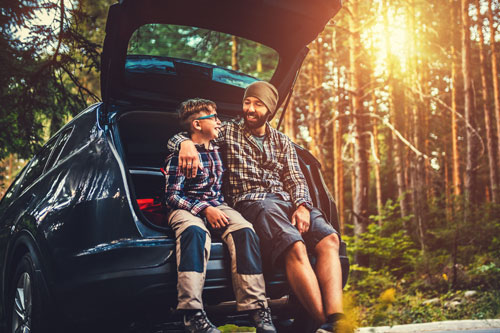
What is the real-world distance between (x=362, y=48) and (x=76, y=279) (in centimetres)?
1043

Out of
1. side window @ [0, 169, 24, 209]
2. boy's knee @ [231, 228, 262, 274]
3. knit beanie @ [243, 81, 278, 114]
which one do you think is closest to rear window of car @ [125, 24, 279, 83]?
side window @ [0, 169, 24, 209]

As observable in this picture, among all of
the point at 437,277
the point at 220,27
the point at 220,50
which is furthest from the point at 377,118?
the point at 220,27

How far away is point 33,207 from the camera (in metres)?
3.17

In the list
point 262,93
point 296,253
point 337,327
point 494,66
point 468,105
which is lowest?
point 337,327

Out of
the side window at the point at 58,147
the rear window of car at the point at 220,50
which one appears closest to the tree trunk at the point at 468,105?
the rear window of car at the point at 220,50

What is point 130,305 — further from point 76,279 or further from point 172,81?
point 172,81

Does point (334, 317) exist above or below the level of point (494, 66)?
below

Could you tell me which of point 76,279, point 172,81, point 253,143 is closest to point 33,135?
point 172,81

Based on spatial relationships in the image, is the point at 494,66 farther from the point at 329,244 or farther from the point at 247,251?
the point at 247,251

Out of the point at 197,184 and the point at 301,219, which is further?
the point at 301,219

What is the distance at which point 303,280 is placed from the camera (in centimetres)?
297

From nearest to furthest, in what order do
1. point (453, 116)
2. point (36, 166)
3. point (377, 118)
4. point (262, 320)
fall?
point (262, 320) < point (36, 166) < point (377, 118) < point (453, 116)

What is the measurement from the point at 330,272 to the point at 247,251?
2.08 ft

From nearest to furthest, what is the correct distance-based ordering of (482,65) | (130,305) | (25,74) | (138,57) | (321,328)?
(130,305)
(321,328)
(138,57)
(25,74)
(482,65)
